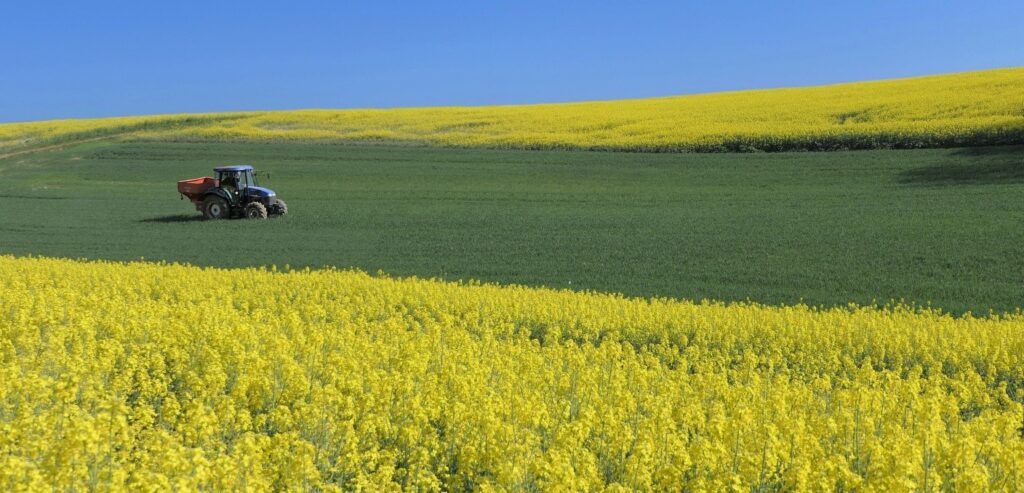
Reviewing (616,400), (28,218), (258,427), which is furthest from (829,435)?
(28,218)

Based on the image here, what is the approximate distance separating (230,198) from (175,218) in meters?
2.65

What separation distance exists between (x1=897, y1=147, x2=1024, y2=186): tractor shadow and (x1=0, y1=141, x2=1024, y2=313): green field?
0.39ft

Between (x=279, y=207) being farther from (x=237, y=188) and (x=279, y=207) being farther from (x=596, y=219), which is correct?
(x=596, y=219)

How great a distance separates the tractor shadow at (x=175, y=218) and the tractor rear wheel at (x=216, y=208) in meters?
0.47

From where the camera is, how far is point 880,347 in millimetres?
12500

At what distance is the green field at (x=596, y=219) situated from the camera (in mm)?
19406

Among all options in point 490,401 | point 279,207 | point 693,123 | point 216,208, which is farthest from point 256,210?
point 693,123

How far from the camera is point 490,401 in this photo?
6.96 metres

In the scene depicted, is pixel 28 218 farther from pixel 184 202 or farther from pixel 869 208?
pixel 869 208

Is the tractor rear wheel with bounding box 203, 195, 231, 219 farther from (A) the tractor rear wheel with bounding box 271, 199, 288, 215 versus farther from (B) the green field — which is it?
(A) the tractor rear wheel with bounding box 271, 199, 288, 215

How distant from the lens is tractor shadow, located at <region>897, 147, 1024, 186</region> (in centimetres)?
3098

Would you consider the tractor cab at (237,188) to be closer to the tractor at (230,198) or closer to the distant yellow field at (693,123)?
the tractor at (230,198)

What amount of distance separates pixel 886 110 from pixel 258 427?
42.3m

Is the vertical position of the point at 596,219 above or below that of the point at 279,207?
below
